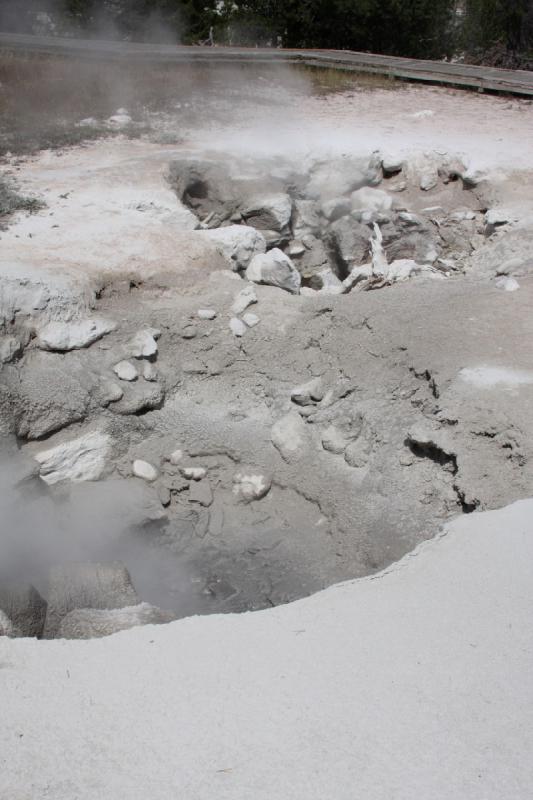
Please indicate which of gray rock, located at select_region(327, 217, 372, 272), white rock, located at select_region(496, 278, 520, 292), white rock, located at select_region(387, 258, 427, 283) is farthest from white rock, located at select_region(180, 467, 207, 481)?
gray rock, located at select_region(327, 217, 372, 272)

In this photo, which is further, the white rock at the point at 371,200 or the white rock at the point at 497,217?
the white rock at the point at 371,200

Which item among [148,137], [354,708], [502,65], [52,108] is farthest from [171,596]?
[502,65]

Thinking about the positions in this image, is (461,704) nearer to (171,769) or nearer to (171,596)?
(171,769)

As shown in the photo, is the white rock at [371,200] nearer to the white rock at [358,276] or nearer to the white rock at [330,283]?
the white rock at [330,283]

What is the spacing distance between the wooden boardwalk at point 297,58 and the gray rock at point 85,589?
34.2 ft

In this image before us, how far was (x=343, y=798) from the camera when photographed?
265cm

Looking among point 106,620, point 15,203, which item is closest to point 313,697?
point 106,620

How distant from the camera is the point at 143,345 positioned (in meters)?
6.09

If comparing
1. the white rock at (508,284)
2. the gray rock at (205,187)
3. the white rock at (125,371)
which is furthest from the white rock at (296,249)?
the white rock at (125,371)

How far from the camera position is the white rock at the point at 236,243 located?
7031 millimetres

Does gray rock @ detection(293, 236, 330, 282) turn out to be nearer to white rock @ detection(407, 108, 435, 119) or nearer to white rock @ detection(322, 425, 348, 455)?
white rock @ detection(322, 425, 348, 455)

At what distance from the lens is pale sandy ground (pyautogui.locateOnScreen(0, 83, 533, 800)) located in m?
2.71

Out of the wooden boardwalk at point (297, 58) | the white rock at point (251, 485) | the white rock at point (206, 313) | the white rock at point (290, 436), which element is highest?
the wooden boardwalk at point (297, 58)

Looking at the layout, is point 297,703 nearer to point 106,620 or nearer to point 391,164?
point 106,620
